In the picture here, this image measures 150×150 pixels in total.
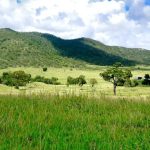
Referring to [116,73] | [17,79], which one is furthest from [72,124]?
[116,73]

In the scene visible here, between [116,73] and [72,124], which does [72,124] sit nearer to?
[72,124]

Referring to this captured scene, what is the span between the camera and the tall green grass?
310 inches

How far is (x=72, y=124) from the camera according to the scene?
9.90m

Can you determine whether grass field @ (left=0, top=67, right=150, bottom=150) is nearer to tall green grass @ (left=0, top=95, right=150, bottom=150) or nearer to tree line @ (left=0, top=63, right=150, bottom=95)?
tall green grass @ (left=0, top=95, right=150, bottom=150)

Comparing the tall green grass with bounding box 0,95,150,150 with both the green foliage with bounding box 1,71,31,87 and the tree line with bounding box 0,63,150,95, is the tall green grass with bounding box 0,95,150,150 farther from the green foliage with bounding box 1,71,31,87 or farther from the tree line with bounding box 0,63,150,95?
the green foliage with bounding box 1,71,31,87

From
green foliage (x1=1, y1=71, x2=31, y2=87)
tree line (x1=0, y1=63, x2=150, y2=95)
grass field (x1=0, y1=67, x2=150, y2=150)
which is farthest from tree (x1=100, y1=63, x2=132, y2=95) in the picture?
grass field (x1=0, y1=67, x2=150, y2=150)

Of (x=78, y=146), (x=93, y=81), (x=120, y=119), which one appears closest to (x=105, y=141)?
(x=78, y=146)

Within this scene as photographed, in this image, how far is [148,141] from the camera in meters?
8.19

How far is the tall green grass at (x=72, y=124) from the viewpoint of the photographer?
310 inches

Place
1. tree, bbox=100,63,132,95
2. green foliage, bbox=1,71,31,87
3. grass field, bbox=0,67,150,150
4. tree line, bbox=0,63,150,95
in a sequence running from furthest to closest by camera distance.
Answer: tree, bbox=100,63,132,95, tree line, bbox=0,63,150,95, green foliage, bbox=1,71,31,87, grass field, bbox=0,67,150,150

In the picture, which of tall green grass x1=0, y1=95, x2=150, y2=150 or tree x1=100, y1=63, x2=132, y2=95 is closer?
tall green grass x1=0, y1=95, x2=150, y2=150

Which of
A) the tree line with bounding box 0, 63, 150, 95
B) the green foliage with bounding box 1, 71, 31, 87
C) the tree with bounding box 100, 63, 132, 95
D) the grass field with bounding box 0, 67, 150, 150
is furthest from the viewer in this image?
the tree with bounding box 100, 63, 132, 95

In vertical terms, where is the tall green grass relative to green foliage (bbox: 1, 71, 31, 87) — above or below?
above

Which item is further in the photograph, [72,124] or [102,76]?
[102,76]
